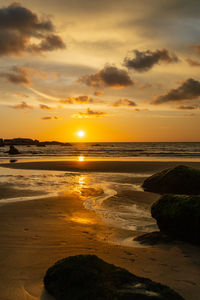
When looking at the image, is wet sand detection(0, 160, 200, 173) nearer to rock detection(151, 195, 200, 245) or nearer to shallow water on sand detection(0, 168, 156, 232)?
shallow water on sand detection(0, 168, 156, 232)

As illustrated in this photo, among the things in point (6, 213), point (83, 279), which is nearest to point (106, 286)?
point (83, 279)

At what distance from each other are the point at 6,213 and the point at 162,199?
4.87 m

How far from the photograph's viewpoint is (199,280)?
3.78 meters

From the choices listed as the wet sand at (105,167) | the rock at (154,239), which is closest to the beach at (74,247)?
the rock at (154,239)

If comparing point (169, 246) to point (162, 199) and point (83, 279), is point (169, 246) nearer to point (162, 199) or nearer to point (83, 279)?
point (162, 199)

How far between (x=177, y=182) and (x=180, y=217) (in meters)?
7.15

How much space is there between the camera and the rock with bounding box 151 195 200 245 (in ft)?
17.3

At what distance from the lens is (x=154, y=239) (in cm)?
553

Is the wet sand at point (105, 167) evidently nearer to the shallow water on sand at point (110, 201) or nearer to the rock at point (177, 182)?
the rock at point (177, 182)

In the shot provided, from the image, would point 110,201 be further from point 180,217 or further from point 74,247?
point 74,247

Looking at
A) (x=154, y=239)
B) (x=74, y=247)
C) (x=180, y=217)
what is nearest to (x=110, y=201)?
(x=154, y=239)

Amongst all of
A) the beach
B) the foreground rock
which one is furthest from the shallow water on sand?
the foreground rock

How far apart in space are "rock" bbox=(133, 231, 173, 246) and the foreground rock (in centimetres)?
212

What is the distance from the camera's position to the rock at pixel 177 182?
39.3 ft
